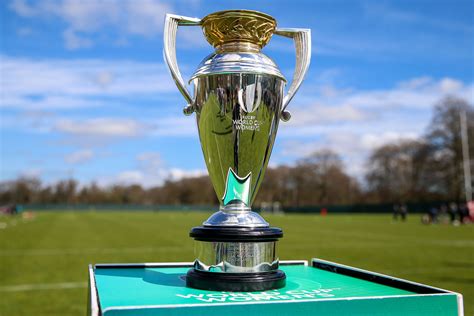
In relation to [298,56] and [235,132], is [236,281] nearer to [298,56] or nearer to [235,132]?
[235,132]

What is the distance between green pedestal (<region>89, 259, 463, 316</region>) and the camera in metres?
1.30

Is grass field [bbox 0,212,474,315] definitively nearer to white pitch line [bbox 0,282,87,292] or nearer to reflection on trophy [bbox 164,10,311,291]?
white pitch line [bbox 0,282,87,292]

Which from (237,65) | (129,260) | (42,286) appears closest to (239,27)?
(237,65)

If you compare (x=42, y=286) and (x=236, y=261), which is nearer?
(x=236, y=261)

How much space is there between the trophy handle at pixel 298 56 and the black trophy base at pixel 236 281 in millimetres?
612

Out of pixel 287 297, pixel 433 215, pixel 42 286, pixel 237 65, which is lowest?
pixel 42 286

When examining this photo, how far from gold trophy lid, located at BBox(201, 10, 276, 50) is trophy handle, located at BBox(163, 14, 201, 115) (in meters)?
0.09

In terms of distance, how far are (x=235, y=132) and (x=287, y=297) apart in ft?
1.96

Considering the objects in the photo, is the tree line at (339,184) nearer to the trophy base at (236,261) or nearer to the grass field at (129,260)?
the grass field at (129,260)

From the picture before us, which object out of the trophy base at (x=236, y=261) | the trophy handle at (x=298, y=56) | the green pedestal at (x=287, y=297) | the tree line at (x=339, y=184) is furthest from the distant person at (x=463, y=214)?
the trophy base at (x=236, y=261)

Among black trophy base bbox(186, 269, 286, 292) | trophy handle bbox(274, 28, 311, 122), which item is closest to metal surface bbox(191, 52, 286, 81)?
trophy handle bbox(274, 28, 311, 122)

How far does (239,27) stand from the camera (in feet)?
5.96

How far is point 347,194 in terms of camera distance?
7450cm

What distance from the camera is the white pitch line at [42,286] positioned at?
7.90 m
